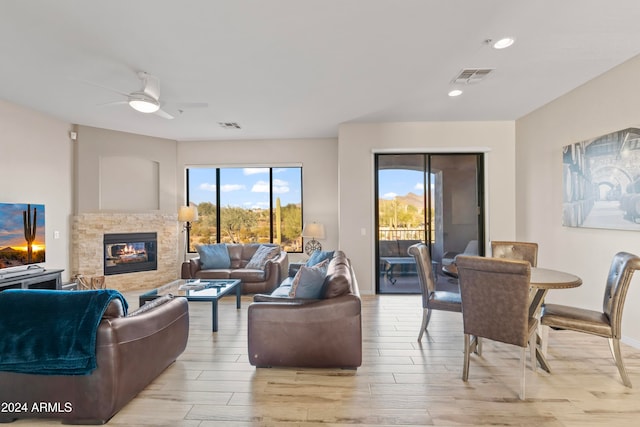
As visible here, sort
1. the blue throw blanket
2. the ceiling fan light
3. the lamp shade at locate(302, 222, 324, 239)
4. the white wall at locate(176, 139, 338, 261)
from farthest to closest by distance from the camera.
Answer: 1. the white wall at locate(176, 139, 338, 261)
2. the lamp shade at locate(302, 222, 324, 239)
3. the ceiling fan light
4. the blue throw blanket

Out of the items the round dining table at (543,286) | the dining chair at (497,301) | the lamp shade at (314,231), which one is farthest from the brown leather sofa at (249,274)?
the round dining table at (543,286)

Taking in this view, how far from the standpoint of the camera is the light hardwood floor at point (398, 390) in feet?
7.13

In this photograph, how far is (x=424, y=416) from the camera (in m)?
2.20

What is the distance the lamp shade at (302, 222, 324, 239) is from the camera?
618 cm

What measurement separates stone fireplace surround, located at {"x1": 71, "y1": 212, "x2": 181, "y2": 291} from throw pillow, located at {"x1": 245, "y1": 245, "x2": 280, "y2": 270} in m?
1.87

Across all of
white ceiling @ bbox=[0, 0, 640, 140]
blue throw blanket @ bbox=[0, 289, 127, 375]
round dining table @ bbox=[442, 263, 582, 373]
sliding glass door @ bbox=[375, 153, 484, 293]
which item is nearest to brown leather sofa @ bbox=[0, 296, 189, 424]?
blue throw blanket @ bbox=[0, 289, 127, 375]

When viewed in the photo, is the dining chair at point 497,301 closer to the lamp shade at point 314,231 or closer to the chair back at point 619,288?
the chair back at point 619,288

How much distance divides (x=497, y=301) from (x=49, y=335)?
3.06 meters

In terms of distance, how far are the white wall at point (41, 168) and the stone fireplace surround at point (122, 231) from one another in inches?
7.5

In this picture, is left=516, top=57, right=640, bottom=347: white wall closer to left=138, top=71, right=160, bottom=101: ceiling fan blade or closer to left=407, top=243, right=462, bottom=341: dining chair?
left=407, top=243, right=462, bottom=341: dining chair

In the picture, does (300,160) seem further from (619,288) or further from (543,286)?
(619,288)

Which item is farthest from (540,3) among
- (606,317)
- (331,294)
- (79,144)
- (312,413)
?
(79,144)

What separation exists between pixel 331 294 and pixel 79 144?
5.55 metres

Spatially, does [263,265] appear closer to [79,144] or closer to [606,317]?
[79,144]
